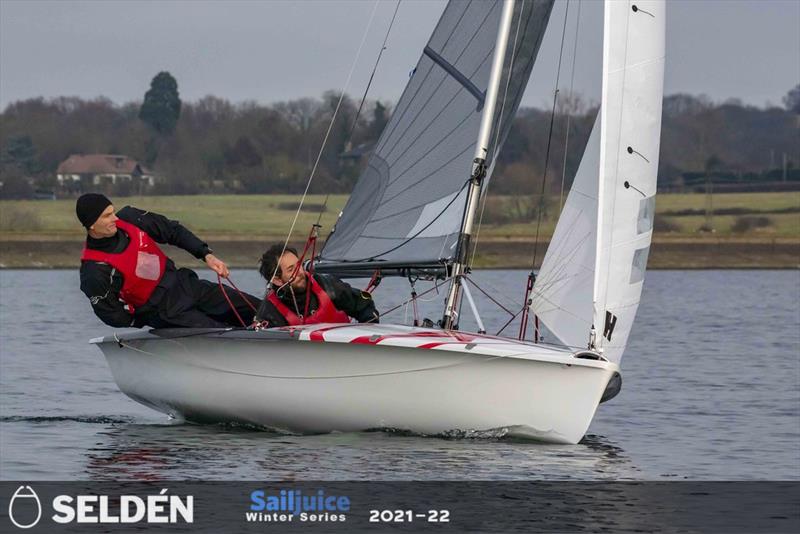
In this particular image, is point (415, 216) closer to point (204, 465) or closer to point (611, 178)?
point (611, 178)

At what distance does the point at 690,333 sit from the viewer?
2331cm

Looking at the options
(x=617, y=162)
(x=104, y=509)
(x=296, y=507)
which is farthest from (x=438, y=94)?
(x=104, y=509)

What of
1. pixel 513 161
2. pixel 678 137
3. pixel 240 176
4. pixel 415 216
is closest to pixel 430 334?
pixel 415 216

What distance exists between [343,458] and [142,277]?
2.00 metres

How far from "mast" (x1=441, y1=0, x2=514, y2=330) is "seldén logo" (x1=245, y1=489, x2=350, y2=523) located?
7.82 feet

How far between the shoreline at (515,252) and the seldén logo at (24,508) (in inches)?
1747

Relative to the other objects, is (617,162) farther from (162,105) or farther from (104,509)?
(162,105)

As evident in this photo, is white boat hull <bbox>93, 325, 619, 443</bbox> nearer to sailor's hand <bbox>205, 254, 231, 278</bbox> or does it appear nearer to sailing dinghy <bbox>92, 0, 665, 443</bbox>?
sailing dinghy <bbox>92, 0, 665, 443</bbox>

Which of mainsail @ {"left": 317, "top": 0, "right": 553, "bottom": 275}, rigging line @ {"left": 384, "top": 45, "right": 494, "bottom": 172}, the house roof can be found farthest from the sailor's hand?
the house roof

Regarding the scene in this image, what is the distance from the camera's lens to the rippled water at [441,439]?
31.5ft

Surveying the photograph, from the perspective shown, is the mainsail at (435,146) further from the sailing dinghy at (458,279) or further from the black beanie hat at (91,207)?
the black beanie hat at (91,207)

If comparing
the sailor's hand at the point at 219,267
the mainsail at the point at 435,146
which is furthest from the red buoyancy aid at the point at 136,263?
the mainsail at the point at 435,146

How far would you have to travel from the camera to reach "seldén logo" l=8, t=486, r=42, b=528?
8.00m

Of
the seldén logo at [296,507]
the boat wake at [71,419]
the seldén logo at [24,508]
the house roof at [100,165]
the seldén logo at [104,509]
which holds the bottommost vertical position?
the boat wake at [71,419]
